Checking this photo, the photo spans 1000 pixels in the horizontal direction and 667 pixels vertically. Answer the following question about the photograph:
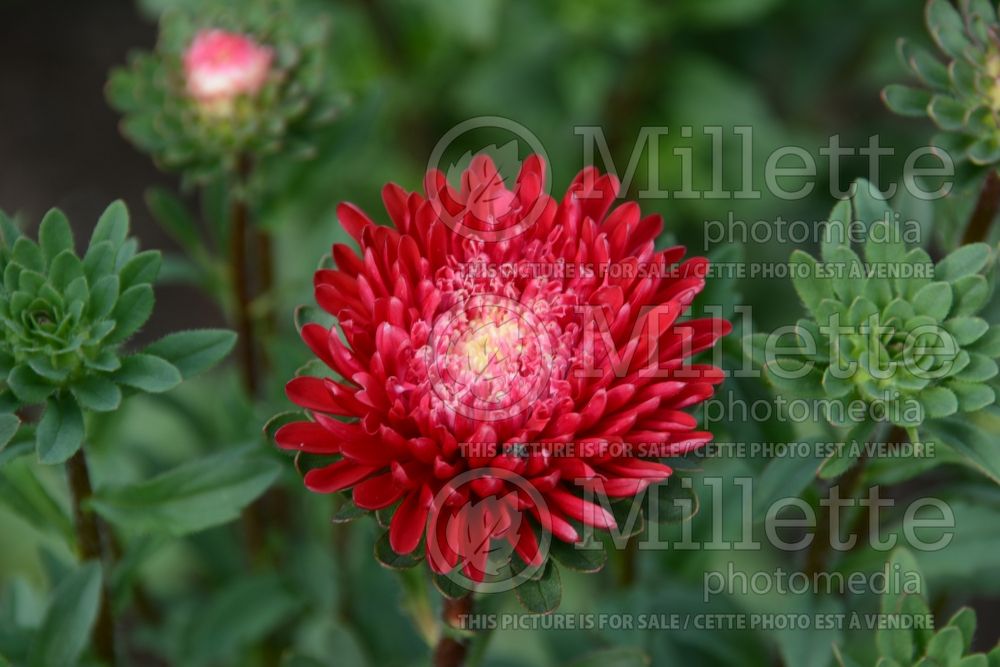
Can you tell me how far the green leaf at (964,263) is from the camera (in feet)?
4.51

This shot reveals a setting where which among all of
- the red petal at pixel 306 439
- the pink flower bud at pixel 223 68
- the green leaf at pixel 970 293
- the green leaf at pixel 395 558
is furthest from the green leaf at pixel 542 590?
the pink flower bud at pixel 223 68

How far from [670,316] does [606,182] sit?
8.6 inches

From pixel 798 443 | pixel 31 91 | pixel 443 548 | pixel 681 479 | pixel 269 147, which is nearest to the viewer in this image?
pixel 443 548

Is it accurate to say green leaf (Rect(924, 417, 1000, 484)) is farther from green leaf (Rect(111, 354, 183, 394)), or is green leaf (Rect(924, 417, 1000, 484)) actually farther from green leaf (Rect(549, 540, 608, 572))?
green leaf (Rect(111, 354, 183, 394))

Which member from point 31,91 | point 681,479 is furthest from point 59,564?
point 31,91

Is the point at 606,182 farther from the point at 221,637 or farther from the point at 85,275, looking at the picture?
the point at 221,637

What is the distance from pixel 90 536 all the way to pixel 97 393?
309mm

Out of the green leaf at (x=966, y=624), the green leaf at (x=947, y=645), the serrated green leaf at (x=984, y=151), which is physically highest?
the serrated green leaf at (x=984, y=151)

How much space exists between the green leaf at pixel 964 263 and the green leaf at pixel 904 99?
0.86ft

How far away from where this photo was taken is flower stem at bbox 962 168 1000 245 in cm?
158

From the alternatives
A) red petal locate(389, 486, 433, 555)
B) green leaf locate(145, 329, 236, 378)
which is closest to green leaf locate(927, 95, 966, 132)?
red petal locate(389, 486, 433, 555)

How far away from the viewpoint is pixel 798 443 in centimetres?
146

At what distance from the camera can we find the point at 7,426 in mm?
1337

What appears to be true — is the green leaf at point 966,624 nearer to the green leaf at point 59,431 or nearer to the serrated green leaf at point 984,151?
the serrated green leaf at point 984,151
